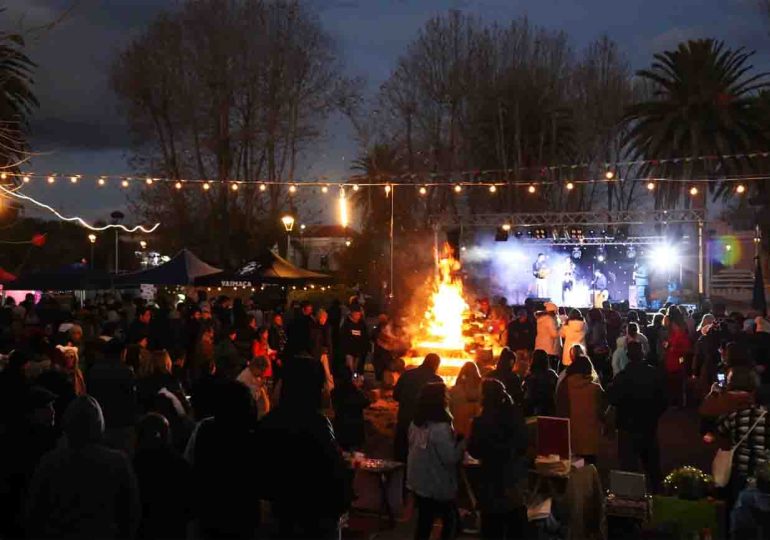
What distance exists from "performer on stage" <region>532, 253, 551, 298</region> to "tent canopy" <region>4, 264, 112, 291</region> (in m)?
17.9

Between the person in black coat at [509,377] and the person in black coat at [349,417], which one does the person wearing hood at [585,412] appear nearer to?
the person in black coat at [509,377]

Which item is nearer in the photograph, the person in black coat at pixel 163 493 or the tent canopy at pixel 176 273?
the person in black coat at pixel 163 493

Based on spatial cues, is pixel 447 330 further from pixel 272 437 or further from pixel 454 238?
pixel 272 437

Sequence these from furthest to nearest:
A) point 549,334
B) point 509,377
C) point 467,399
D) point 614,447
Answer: point 549,334
point 614,447
point 509,377
point 467,399

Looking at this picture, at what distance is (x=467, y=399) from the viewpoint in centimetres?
733

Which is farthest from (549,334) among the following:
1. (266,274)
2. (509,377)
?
(266,274)

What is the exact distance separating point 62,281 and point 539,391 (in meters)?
16.0

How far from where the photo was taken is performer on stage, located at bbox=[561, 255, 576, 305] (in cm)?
3456

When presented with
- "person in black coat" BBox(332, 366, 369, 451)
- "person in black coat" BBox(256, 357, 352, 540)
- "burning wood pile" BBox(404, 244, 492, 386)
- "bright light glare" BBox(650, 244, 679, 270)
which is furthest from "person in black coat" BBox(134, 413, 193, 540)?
"bright light glare" BBox(650, 244, 679, 270)

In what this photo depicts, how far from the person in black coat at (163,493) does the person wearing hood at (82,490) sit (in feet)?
0.97

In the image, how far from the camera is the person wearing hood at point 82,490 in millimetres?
3635

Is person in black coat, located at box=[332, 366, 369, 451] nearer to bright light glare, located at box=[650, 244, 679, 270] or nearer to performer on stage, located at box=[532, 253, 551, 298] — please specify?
bright light glare, located at box=[650, 244, 679, 270]

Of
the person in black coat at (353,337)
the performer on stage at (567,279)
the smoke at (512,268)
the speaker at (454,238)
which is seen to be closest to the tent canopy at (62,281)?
the speaker at (454,238)

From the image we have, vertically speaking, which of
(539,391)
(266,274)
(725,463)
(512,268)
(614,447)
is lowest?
(614,447)
